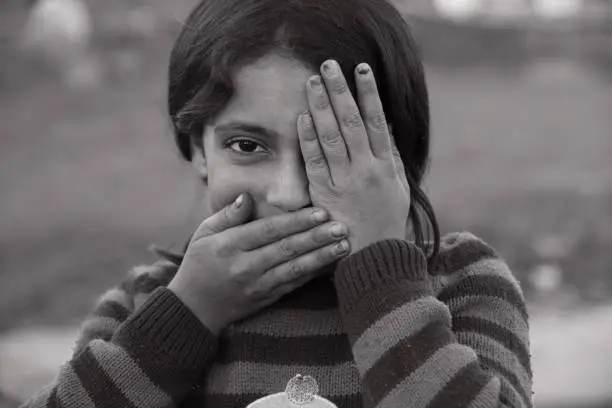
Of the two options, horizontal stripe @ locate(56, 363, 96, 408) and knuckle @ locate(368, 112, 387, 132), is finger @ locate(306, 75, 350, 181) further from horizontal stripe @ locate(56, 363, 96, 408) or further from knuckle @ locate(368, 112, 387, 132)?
horizontal stripe @ locate(56, 363, 96, 408)

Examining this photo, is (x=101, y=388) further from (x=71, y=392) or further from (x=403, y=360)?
(x=403, y=360)

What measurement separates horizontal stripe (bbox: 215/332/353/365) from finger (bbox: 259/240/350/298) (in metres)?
0.05

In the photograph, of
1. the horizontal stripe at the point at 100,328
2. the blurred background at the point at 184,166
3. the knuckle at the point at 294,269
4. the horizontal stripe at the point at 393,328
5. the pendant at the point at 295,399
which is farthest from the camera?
the blurred background at the point at 184,166

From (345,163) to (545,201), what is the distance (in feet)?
12.0

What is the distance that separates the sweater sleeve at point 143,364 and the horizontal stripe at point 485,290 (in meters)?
0.32

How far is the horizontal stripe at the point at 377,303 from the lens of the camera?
1.07m

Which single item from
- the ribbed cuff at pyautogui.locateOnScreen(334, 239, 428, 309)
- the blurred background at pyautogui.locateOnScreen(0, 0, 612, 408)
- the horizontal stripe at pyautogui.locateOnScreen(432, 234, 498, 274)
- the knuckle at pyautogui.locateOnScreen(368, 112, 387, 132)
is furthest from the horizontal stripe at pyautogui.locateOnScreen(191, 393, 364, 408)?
the blurred background at pyautogui.locateOnScreen(0, 0, 612, 408)

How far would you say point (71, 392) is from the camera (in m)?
1.15

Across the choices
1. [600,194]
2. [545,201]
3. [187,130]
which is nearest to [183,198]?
[545,201]

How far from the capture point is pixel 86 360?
1167mm

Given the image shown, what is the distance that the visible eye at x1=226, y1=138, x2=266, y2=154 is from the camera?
1.15 m

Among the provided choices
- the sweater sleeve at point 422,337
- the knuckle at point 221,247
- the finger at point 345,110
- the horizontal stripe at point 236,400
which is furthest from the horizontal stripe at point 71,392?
the finger at point 345,110

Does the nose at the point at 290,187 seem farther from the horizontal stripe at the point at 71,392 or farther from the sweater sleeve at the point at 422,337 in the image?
the horizontal stripe at the point at 71,392

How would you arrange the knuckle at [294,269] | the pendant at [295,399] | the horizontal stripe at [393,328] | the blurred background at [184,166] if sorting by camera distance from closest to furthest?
the pendant at [295,399] < the horizontal stripe at [393,328] < the knuckle at [294,269] < the blurred background at [184,166]
